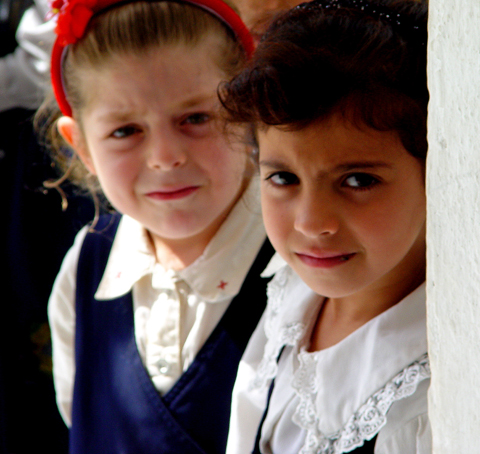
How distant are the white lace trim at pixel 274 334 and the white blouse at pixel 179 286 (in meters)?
0.17

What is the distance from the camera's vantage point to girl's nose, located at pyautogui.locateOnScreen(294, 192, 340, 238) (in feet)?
2.07

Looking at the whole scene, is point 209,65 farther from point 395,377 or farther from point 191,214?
point 395,377

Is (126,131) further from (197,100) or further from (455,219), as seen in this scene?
(455,219)

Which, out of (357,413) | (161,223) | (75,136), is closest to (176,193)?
(161,223)

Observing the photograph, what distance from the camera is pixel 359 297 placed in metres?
0.76

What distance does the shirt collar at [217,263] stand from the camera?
108 cm

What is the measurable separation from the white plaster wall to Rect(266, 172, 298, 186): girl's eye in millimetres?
316

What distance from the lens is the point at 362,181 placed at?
0.64m

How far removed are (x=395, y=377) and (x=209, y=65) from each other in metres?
0.61

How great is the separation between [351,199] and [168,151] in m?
0.42

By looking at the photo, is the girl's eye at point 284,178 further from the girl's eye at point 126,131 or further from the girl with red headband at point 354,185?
the girl's eye at point 126,131

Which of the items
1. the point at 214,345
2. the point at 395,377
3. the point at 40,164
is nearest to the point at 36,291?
the point at 40,164

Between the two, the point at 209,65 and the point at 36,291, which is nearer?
the point at 209,65

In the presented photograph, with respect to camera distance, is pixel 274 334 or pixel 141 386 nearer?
pixel 274 334
